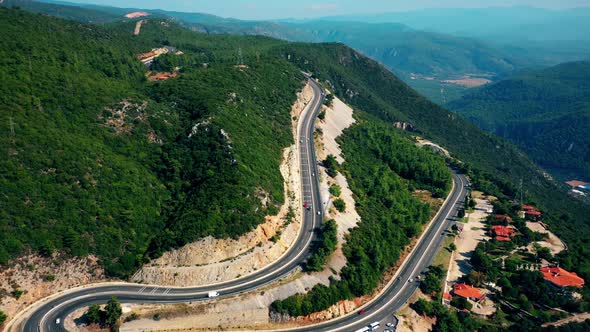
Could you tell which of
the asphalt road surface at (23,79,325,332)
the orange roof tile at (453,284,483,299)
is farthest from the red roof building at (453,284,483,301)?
the asphalt road surface at (23,79,325,332)

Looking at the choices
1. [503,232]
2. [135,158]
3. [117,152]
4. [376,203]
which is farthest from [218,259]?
[503,232]

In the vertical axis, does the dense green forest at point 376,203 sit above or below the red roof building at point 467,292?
above

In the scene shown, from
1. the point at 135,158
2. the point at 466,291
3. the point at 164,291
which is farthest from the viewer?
the point at 135,158

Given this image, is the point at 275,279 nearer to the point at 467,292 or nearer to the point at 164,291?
the point at 164,291

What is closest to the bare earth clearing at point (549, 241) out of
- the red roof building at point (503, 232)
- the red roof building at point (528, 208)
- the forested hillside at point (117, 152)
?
the red roof building at point (503, 232)

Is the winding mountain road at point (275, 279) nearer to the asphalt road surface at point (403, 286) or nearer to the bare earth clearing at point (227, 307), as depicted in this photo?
the asphalt road surface at point (403, 286)
